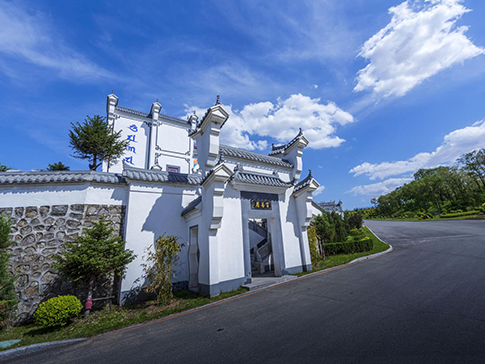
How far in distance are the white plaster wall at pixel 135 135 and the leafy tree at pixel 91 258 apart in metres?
13.2

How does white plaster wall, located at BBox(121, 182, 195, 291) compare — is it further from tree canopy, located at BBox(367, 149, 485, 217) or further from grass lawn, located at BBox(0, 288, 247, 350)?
tree canopy, located at BBox(367, 149, 485, 217)

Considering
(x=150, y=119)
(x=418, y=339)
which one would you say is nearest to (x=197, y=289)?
(x=418, y=339)

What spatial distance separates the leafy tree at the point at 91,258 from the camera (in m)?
6.42

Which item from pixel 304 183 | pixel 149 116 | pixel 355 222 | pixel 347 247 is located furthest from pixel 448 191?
pixel 149 116

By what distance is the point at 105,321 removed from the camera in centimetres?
638

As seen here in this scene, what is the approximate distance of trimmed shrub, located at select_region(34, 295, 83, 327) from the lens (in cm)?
566

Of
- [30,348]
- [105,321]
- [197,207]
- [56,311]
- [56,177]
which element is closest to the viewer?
[30,348]

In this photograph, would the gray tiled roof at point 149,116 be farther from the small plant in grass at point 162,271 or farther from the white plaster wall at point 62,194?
the small plant in grass at point 162,271

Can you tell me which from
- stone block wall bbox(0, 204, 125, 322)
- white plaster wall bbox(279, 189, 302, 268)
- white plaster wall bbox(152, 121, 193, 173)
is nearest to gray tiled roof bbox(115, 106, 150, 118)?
white plaster wall bbox(152, 121, 193, 173)

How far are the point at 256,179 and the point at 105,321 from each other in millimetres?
7529

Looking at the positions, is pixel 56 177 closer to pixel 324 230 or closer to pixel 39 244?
pixel 39 244

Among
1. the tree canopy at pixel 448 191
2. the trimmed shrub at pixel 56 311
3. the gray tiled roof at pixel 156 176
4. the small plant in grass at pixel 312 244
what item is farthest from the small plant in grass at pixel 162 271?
the tree canopy at pixel 448 191

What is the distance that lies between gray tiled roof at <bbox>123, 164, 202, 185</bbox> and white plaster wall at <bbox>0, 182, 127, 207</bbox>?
733 mm

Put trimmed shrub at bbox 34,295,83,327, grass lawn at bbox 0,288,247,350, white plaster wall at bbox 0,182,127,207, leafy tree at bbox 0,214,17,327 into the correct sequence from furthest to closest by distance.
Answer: white plaster wall at bbox 0,182,127,207 < leafy tree at bbox 0,214,17,327 < trimmed shrub at bbox 34,295,83,327 < grass lawn at bbox 0,288,247,350
